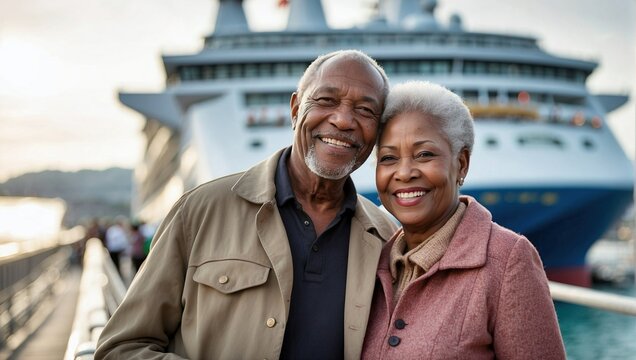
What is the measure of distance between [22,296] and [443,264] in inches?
347

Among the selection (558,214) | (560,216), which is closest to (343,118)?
(558,214)

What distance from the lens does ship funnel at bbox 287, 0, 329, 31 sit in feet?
105

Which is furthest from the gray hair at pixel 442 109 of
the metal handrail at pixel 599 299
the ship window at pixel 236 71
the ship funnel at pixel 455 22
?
the ship funnel at pixel 455 22

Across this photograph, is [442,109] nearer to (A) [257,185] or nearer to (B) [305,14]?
(A) [257,185]

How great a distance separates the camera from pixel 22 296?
10.2 m

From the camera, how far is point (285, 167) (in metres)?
3.23

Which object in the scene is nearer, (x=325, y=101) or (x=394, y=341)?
(x=394, y=341)

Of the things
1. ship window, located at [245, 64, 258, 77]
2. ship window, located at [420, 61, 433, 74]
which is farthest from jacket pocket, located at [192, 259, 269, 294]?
ship window, located at [420, 61, 433, 74]

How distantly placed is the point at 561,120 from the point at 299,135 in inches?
857

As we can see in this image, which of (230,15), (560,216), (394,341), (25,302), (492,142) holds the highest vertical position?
(394,341)

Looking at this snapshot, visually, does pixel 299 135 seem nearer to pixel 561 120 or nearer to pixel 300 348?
pixel 300 348

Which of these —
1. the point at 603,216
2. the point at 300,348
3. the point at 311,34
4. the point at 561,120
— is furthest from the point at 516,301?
the point at 311,34

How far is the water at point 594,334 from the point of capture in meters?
5.49

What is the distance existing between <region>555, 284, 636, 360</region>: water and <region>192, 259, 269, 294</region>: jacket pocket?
181cm
